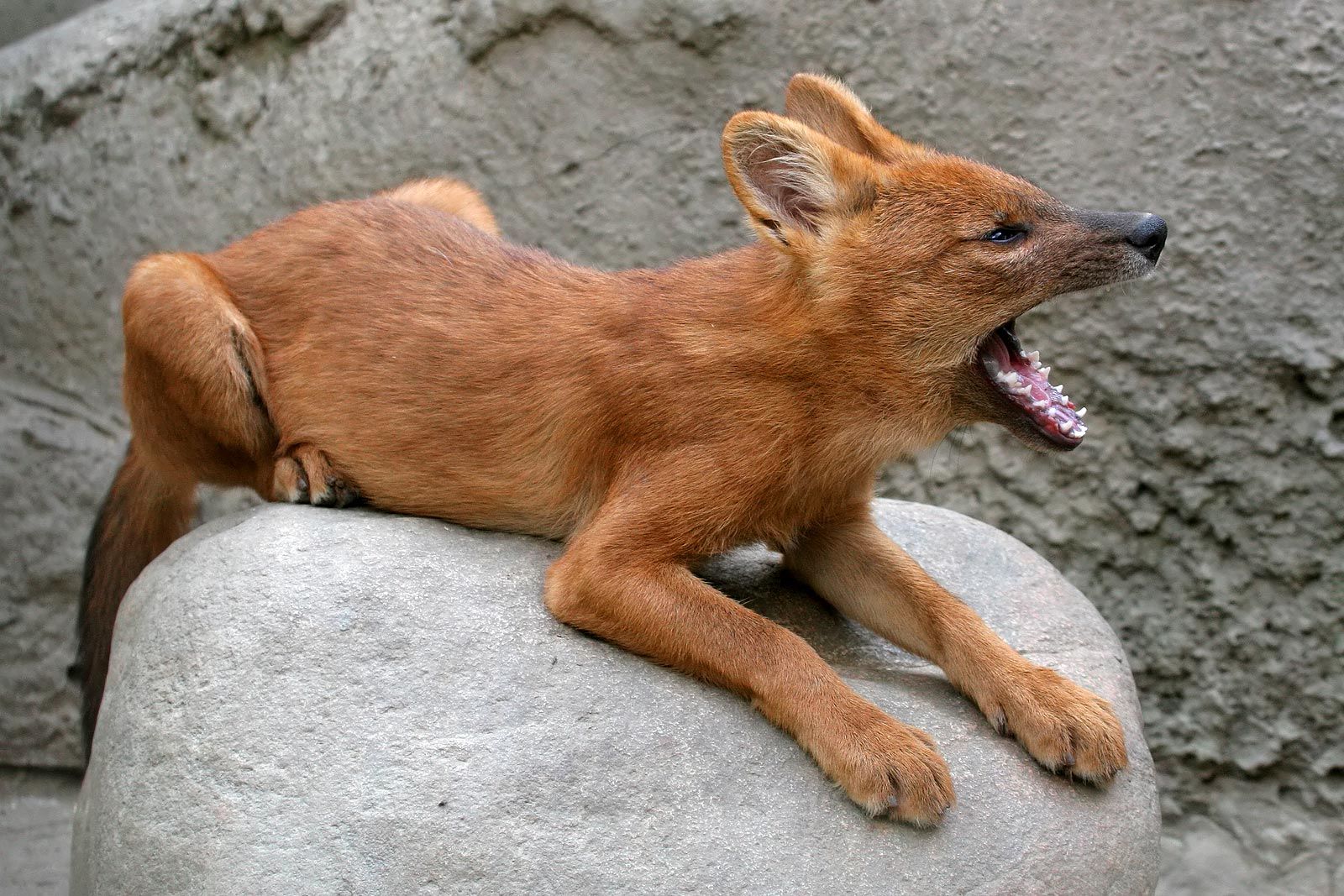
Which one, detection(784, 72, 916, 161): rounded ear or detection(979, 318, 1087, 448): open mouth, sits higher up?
detection(784, 72, 916, 161): rounded ear

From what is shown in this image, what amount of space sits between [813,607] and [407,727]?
1770mm

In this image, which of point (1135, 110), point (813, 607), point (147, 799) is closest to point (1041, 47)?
point (1135, 110)

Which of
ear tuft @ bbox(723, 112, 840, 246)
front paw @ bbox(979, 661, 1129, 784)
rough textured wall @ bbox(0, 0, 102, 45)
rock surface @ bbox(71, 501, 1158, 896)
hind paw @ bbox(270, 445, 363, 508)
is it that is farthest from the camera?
rough textured wall @ bbox(0, 0, 102, 45)

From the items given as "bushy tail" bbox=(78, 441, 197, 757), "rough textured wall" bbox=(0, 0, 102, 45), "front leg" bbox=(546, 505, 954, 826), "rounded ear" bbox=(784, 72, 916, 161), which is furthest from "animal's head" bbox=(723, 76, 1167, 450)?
"rough textured wall" bbox=(0, 0, 102, 45)

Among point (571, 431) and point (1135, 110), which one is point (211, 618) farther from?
point (1135, 110)

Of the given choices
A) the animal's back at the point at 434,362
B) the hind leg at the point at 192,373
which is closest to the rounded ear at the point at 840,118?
the animal's back at the point at 434,362

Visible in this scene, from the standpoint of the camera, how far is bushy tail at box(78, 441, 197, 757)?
6.17 meters

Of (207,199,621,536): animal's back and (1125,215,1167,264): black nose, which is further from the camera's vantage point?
(207,199,621,536): animal's back

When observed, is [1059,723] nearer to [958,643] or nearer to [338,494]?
[958,643]

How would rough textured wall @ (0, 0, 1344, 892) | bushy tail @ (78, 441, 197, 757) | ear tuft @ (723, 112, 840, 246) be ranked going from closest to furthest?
1. ear tuft @ (723, 112, 840, 246)
2. bushy tail @ (78, 441, 197, 757)
3. rough textured wall @ (0, 0, 1344, 892)

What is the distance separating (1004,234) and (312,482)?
2.77 meters

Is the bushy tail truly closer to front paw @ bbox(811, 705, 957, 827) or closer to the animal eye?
front paw @ bbox(811, 705, 957, 827)

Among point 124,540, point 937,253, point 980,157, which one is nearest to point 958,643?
point 937,253

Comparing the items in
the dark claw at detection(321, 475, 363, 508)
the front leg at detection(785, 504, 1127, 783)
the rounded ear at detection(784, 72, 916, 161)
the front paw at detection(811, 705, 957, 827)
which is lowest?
the front leg at detection(785, 504, 1127, 783)
